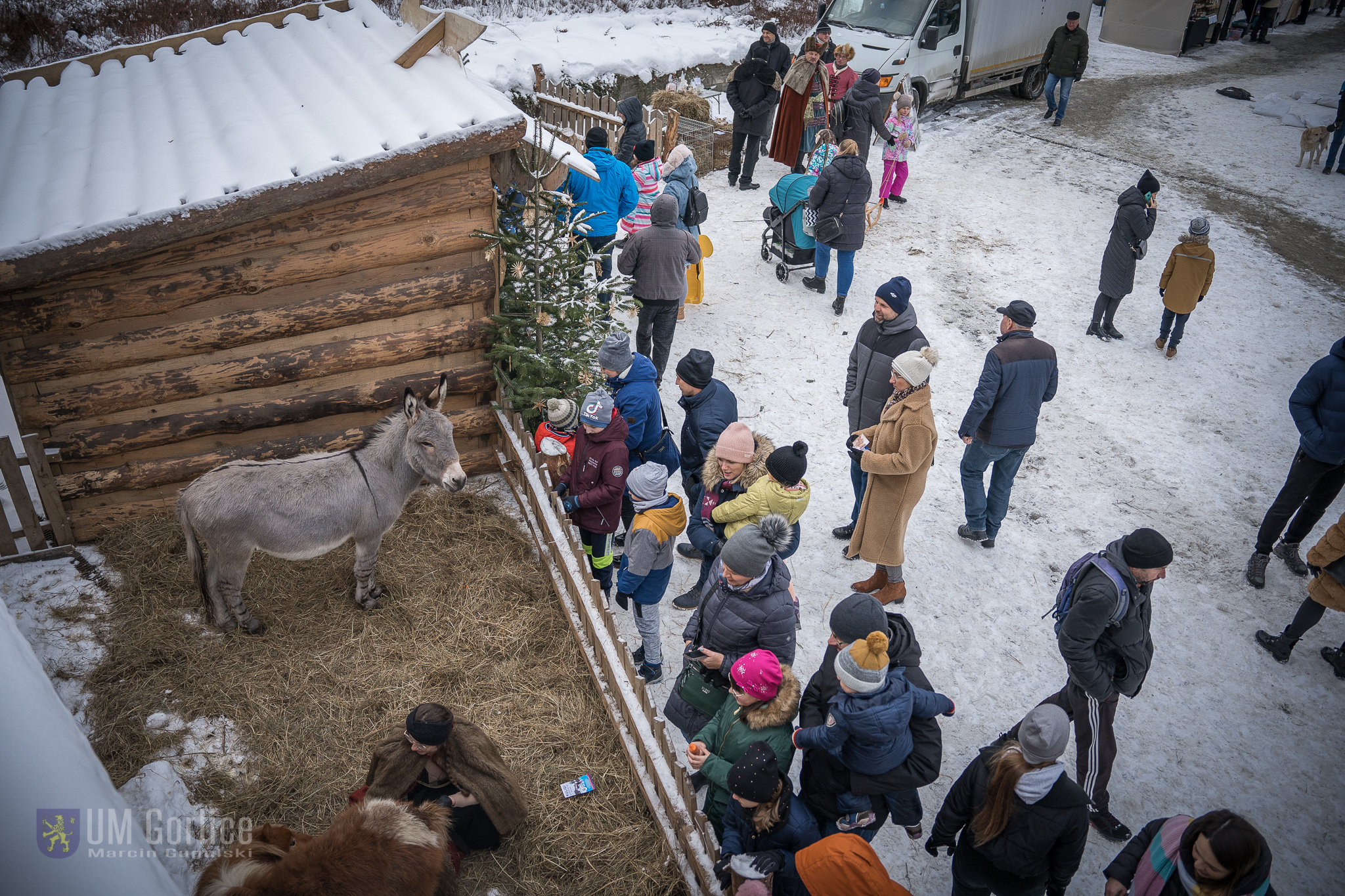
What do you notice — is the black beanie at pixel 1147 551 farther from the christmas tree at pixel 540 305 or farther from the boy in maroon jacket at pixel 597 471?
the christmas tree at pixel 540 305

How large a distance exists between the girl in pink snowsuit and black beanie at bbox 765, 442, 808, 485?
8862mm

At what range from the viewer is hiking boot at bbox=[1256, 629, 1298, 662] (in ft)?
20.2

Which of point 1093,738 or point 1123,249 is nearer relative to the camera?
point 1093,738

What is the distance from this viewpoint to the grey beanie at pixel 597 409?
18.4 ft

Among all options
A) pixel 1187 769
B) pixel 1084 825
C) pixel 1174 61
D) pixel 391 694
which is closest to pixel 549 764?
pixel 391 694

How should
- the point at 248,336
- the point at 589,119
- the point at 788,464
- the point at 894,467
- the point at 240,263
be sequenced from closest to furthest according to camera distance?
the point at 788,464 → the point at 894,467 → the point at 240,263 → the point at 248,336 → the point at 589,119

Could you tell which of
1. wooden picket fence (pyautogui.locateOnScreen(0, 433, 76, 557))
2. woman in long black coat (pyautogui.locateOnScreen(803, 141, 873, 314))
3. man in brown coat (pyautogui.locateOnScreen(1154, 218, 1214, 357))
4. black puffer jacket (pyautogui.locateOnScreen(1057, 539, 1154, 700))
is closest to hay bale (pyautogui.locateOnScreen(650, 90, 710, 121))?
woman in long black coat (pyautogui.locateOnScreen(803, 141, 873, 314))

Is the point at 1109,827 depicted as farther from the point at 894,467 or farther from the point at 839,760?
the point at 894,467

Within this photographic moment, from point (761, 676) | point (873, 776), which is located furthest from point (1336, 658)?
point (761, 676)

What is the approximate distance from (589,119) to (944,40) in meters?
7.31

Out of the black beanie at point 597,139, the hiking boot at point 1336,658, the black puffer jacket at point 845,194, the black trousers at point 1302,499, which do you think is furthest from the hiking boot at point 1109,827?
the black beanie at point 597,139

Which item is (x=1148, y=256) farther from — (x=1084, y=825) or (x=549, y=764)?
(x=549, y=764)

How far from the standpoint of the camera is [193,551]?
5.50 meters

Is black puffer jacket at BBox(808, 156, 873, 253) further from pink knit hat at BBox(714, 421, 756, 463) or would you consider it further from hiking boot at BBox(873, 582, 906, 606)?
pink knit hat at BBox(714, 421, 756, 463)
